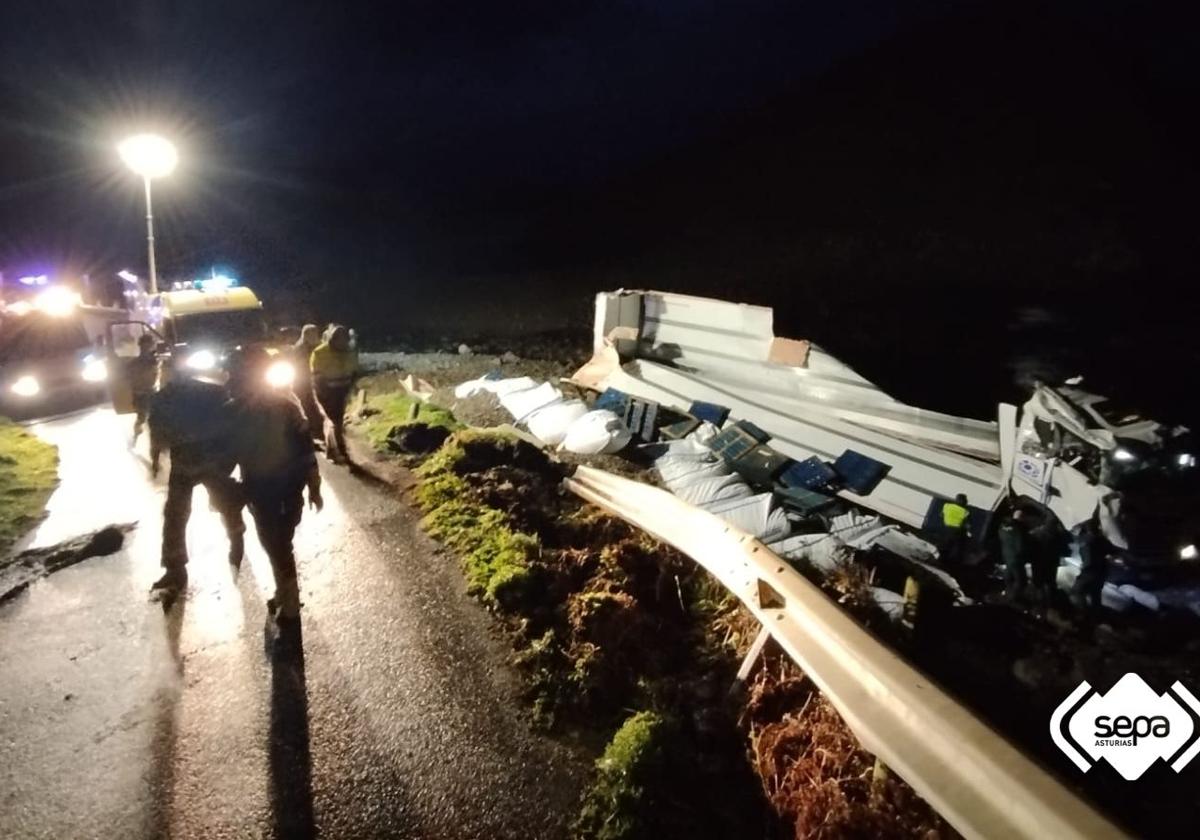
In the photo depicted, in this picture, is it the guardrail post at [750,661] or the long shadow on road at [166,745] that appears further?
the guardrail post at [750,661]

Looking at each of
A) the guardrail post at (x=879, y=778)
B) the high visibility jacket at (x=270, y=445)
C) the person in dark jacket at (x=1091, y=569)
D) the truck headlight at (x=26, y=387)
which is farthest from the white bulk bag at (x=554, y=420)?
the truck headlight at (x=26, y=387)

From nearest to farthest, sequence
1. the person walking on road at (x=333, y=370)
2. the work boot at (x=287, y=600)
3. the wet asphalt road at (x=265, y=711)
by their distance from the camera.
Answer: the wet asphalt road at (x=265, y=711) < the work boot at (x=287, y=600) < the person walking on road at (x=333, y=370)

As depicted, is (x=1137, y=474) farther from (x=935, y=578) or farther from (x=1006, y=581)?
(x=935, y=578)

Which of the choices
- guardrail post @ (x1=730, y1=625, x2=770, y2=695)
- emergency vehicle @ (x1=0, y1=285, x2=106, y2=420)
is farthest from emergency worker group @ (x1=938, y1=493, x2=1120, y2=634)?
emergency vehicle @ (x1=0, y1=285, x2=106, y2=420)

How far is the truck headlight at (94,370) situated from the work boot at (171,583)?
878cm

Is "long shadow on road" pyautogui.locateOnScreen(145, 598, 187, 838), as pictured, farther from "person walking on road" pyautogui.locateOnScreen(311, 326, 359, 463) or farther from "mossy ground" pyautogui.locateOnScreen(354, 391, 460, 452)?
"mossy ground" pyautogui.locateOnScreen(354, 391, 460, 452)

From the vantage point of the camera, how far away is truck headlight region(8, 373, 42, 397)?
1207 cm

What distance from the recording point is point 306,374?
27.5 ft

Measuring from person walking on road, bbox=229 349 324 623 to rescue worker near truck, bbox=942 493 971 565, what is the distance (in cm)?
586

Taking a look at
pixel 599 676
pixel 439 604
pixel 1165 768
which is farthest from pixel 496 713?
pixel 1165 768

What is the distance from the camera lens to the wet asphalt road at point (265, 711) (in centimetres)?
369

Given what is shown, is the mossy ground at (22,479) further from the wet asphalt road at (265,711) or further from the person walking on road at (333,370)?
the person walking on road at (333,370)

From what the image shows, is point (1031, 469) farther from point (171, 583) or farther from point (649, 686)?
point (171, 583)

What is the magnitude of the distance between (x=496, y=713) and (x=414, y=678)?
2.26 feet
